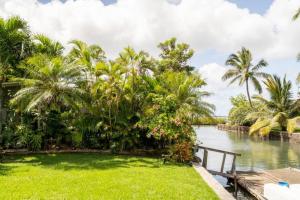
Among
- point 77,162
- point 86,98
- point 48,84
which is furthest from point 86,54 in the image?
point 77,162

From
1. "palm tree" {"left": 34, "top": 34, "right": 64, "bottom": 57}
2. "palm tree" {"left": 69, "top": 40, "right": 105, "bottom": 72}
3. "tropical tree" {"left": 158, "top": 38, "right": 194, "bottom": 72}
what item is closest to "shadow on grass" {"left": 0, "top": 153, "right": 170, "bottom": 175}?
"palm tree" {"left": 69, "top": 40, "right": 105, "bottom": 72}

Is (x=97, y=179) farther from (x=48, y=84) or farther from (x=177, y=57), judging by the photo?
(x=177, y=57)

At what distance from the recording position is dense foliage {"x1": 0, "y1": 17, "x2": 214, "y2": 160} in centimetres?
1276

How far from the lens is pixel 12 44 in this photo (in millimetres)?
13125

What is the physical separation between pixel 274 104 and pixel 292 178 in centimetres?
2252

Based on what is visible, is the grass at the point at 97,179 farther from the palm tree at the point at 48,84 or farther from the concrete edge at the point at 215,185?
the palm tree at the point at 48,84

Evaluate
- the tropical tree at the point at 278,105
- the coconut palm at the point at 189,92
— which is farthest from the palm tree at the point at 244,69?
the coconut palm at the point at 189,92

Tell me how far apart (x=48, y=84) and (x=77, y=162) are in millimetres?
3625

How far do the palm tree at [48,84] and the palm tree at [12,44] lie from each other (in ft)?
3.04

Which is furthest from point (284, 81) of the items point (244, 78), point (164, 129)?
point (164, 129)

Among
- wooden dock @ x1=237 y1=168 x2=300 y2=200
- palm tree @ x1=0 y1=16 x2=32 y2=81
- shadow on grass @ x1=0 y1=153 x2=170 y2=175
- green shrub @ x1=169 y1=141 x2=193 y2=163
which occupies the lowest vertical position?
wooden dock @ x1=237 y1=168 x2=300 y2=200

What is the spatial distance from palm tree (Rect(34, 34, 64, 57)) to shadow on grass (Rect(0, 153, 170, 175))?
5130 millimetres

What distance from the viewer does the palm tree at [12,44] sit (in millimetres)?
12688

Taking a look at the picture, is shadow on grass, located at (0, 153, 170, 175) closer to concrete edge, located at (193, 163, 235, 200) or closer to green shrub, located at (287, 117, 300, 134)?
concrete edge, located at (193, 163, 235, 200)
